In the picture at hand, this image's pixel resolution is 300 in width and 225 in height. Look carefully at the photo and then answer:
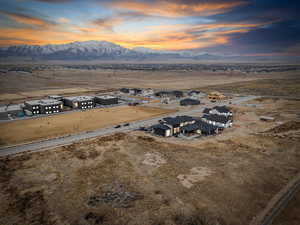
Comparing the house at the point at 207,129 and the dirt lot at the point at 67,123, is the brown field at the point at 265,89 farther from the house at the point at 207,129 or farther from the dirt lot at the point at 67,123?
the house at the point at 207,129

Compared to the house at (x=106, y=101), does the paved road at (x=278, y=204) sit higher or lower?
lower

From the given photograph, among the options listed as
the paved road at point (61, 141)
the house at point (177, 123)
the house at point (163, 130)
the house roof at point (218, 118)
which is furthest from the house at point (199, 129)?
the paved road at point (61, 141)

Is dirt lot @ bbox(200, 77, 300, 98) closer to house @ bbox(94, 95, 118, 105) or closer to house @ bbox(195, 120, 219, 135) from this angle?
house @ bbox(94, 95, 118, 105)

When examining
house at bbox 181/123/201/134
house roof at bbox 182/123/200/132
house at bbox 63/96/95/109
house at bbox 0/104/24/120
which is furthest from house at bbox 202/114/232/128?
house at bbox 0/104/24/120

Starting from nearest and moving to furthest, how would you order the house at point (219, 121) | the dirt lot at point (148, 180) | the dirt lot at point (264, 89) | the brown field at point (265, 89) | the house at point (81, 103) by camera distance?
1. the dirt lot at point (148, 180)
2. the house at point (219, 121)
3. the house at point (81, 103)
4. the dirt lot at point (264, 89)
5. the brown field at point (265, 89)

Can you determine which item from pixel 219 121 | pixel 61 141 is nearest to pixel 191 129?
pixel 219 121

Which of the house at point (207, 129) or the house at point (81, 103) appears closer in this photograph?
the house at point (207, 129)
